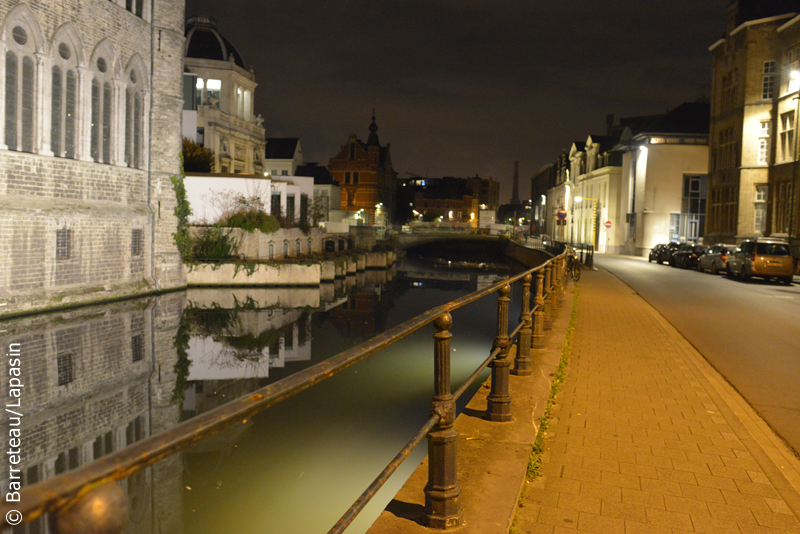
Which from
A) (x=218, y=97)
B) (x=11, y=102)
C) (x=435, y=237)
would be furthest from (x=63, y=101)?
(x=435, y=237)

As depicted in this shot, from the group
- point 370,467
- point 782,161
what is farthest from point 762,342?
point 782,161

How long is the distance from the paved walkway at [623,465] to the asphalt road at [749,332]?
0.37 m

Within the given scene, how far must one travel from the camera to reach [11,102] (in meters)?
20.0

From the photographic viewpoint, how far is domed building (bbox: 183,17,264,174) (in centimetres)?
4422

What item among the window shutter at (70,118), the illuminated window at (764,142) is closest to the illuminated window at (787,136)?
the illuminated window at (764,142)

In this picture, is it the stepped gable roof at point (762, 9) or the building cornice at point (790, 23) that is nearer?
the building cornice at point (790, 23)

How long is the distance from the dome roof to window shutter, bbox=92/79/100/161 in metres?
24.4

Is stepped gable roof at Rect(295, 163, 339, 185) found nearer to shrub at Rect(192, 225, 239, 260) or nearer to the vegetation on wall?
shrub at Rect(192, 225, 239, 260)

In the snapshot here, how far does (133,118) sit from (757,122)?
34.7m

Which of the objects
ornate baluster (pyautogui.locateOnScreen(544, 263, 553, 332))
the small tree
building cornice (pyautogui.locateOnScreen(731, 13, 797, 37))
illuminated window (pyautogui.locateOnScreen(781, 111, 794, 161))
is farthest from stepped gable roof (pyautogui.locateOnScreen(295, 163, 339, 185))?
ornate baluster (pyautogui.locateOnScreen(544, 263, 553, 332))

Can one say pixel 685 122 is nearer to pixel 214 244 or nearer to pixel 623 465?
pixel 214 244

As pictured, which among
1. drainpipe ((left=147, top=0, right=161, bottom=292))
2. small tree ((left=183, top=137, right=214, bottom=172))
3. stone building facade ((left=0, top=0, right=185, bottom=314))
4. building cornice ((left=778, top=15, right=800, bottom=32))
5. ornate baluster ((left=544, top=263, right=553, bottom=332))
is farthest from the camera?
small tree ((left=183, top=137, right=214, bottom=172))

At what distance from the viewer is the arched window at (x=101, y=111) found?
941 inches

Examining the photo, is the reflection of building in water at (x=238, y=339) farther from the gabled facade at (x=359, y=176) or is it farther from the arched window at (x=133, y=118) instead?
the gabled facade at (x=359, y=176)
